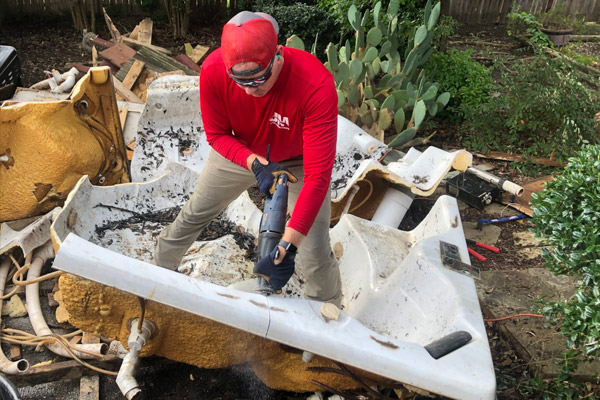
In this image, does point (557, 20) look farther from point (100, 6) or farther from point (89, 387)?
point (89, 387)

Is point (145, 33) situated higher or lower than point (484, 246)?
higher

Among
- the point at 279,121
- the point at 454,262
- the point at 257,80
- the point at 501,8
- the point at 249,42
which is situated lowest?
the point at 501,8

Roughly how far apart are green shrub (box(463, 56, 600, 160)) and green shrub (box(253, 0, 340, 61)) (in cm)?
232

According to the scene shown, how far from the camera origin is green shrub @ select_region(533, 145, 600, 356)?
224 cm

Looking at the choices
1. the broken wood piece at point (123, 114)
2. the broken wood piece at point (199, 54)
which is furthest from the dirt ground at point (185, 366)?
the broken wood piece at point (123, 114)

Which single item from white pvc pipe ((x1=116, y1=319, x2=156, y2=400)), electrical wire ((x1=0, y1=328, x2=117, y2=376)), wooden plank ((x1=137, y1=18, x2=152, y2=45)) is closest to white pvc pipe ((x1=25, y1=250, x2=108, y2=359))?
electrical wire ((x1=0, y1=328, x2=117, y2=376))

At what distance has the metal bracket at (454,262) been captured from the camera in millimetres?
2490

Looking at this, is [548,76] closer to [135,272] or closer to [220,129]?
[220,129]

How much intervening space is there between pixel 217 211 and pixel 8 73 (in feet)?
9.93

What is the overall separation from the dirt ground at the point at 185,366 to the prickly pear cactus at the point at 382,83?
2.82 feet

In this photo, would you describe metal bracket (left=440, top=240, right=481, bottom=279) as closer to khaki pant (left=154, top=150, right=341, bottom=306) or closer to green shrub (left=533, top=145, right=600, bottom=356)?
green shrub (left=533, top=145, right=600, bottom=356)

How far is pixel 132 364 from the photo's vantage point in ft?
7.09

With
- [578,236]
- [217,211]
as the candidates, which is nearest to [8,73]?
[217,211]

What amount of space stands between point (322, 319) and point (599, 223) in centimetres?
128
